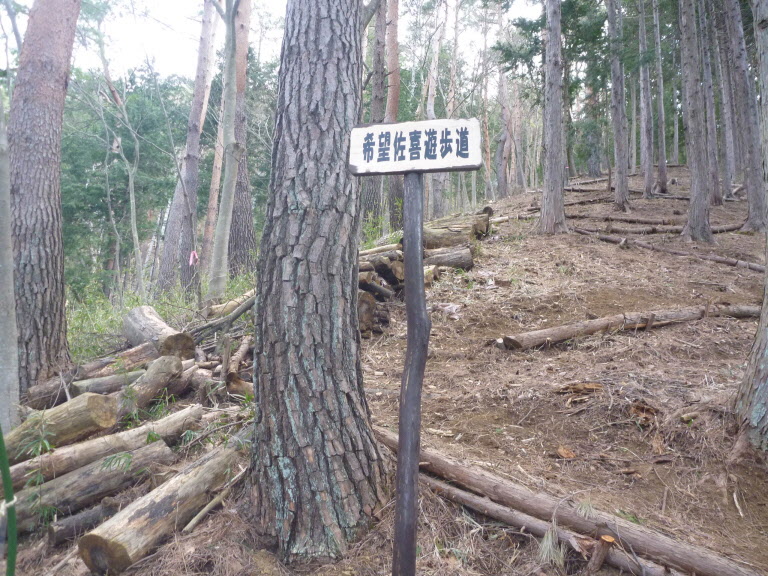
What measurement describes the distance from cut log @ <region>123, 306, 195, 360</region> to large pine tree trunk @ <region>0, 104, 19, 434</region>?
4.52 ft

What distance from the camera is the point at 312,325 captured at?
2633mm

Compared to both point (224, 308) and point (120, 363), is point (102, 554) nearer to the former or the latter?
point (120, 363)

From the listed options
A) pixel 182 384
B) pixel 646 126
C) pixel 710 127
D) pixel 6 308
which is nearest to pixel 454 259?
pixel 182 384

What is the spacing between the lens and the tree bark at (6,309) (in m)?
3.22

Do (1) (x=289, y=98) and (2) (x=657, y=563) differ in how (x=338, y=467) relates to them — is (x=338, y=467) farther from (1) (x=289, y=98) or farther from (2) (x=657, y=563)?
(1) (x=289, y=98)

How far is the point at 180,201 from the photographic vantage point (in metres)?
13.4

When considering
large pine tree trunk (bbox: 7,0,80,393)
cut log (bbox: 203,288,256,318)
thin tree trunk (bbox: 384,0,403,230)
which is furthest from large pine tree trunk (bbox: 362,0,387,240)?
large pine tree trunk (bbox: 7,0,80,393)

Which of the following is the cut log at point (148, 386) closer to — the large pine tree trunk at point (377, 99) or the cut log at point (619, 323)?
the cut log at point (619, 323)

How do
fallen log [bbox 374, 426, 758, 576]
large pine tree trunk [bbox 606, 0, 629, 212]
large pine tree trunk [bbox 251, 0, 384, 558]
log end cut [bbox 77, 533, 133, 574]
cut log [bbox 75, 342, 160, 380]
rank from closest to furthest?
fallen log [bbox 374, 426, 758, 576], log end cut [bbox 77, 533, 133, 574], large pine tree trunk [bbox 251, 0, 384, 558], cut log [bbox 75, 342, 160, 380], large pine tree trunk [bbox 606, 0, 629, 212]

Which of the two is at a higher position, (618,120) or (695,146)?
(618,120)

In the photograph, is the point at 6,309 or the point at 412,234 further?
the point at 6,309

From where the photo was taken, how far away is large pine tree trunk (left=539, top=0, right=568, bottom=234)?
32.4ft

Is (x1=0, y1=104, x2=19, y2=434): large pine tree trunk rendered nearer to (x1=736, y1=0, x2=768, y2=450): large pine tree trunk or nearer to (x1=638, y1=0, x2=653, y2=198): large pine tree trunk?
(x1=736, y1=0, x2=768, y2=450): large pine tree trunk

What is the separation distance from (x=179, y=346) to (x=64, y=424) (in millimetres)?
1568
